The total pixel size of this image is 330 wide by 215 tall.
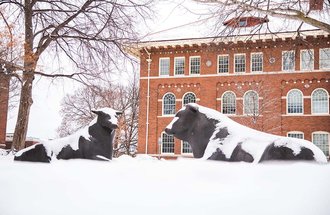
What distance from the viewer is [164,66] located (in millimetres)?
27656

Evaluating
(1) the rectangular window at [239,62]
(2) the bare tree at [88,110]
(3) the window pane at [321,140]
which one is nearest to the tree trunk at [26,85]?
(2) the bare tree at [88,110]

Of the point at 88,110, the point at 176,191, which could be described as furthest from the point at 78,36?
the point at 88,110

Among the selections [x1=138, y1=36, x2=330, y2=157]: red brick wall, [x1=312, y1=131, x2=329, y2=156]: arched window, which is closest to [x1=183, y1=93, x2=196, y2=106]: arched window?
[x1=138, y1=36, x2=330, y2=157]: red brick wall

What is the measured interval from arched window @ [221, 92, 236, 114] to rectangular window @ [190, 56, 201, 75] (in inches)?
103

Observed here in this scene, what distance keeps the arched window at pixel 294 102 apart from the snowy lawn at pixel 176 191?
978 inches

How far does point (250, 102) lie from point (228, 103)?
2246 mm

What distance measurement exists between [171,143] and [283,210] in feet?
82.7

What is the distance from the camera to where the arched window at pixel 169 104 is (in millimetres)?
27078

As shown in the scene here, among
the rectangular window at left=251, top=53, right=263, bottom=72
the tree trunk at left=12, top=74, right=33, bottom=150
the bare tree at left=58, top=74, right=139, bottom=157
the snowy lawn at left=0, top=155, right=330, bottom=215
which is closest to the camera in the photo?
the snowy lawn at left=0, top=155, right=330, bottom=215

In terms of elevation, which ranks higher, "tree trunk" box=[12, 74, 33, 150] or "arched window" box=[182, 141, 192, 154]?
"tree trunk" box=[12, 74, 33, 150]

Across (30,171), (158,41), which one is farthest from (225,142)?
(158,41)

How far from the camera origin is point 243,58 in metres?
25.6

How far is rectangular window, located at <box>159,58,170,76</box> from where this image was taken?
2752cm

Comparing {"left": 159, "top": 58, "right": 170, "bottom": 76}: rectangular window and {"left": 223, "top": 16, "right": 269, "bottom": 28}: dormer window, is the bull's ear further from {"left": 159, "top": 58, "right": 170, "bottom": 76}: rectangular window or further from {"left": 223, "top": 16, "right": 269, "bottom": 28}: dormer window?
{"left": 159, "top": 58, "right": 170, "bottom": 76}: rectangular window
